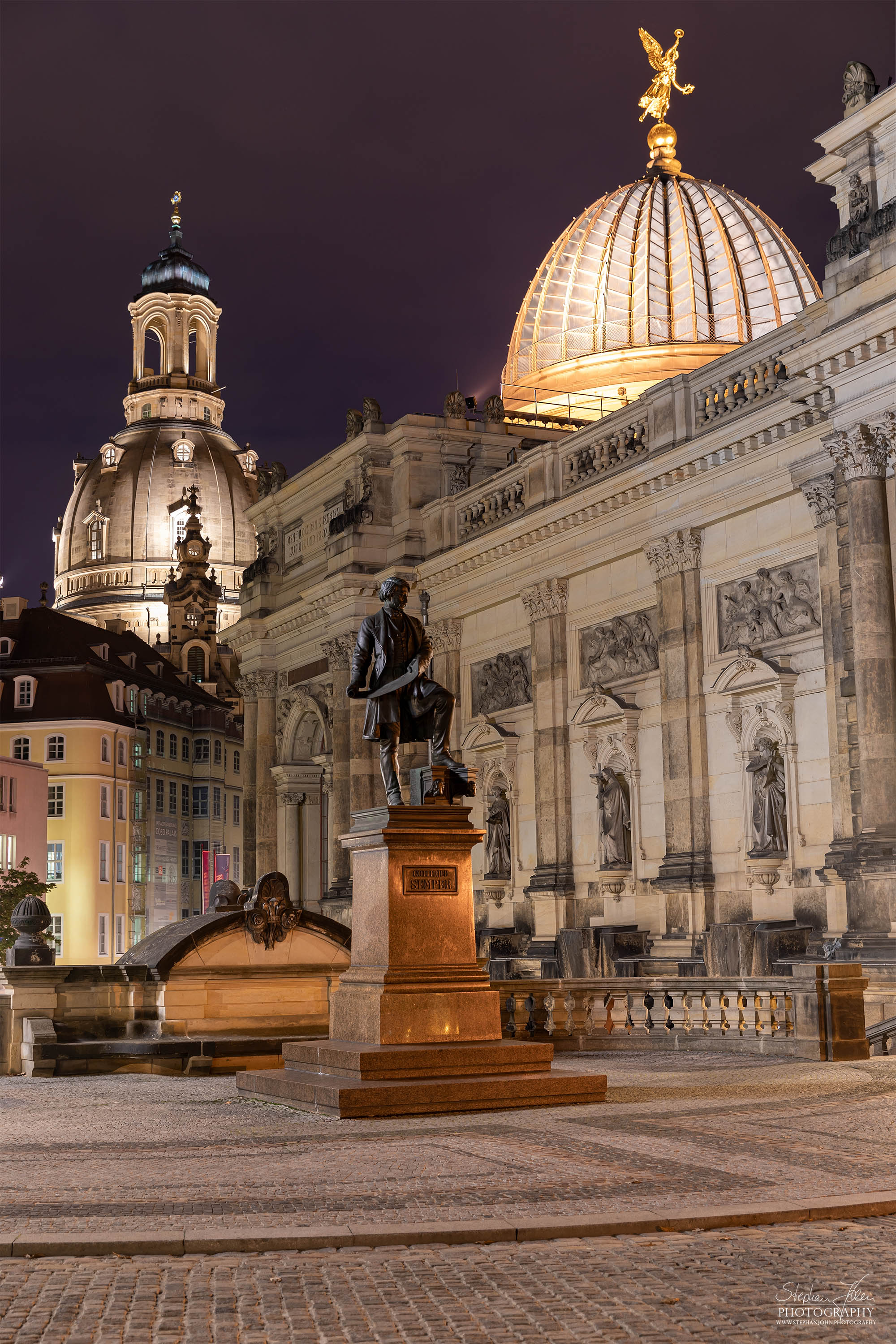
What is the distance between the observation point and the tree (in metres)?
73.3

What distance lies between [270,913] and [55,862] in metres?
67.4

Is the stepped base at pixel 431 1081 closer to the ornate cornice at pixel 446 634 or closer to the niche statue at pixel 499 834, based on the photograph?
the niche statue at pixel 499 834

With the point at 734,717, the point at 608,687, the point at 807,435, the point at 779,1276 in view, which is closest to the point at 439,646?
the point at 608,687

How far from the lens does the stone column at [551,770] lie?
41.3 metres

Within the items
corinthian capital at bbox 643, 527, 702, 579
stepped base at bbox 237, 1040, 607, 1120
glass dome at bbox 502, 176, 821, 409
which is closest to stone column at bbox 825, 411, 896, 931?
corinthian capital at bbox 643, 527, 702, 579

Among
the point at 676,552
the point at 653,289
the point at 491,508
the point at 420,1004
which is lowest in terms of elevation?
the point at 420,1004

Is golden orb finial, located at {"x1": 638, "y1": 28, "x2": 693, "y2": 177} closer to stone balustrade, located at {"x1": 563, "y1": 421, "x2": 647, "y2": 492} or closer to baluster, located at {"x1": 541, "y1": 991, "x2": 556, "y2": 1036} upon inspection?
stone balustrade, located at {"x1": 563, "y1": 421, "x2": 647, "y2": 492}

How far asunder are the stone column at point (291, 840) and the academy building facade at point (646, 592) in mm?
122

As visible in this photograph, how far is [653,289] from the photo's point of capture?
6066cm

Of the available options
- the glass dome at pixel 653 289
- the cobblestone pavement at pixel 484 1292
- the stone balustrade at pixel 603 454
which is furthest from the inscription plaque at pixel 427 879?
the glass dome at pixel 653 289

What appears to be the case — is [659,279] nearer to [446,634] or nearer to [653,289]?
[653,289]

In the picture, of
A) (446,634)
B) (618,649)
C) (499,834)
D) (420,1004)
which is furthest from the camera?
(446,634)

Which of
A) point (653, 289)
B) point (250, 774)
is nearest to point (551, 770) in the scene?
point (250, 774)

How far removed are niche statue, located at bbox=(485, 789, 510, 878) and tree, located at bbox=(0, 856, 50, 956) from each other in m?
32.9
